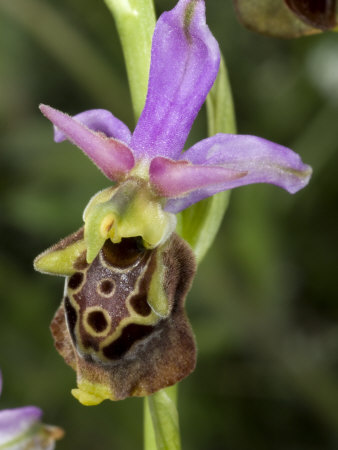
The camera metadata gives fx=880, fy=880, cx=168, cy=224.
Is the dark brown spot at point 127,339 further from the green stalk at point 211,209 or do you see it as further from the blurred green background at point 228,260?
the blurred green background at point 228,260

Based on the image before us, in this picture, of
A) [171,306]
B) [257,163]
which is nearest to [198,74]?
[257,163]

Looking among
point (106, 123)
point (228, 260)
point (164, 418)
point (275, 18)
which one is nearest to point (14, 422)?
point (164, 418)

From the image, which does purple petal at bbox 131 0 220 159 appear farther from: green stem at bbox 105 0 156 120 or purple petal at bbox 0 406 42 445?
purple petal at bbox 0 406 42 445

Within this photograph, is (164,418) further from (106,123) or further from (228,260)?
(228,260)

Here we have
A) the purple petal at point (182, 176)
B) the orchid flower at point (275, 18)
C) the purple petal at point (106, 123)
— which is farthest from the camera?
the orchid flower at point (275, 18)

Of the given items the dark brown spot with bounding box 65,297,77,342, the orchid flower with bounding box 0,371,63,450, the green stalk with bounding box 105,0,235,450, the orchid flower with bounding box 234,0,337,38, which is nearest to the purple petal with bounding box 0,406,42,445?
the orchid flower with bounding box 0,371,63,450

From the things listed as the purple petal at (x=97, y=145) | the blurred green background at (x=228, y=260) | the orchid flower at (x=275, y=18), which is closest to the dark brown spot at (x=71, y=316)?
the purple petal at (x=97, y=145)
